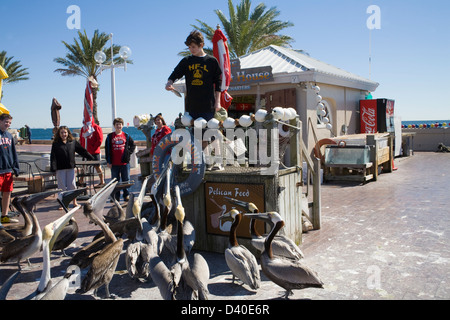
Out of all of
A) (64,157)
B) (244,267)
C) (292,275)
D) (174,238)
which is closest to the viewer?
(292,275)

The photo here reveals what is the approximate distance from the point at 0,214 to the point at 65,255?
277 cm

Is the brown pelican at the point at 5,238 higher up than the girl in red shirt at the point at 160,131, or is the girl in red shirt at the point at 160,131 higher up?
the girl in red shirt at the point at 160,131

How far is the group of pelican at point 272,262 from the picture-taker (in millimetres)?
3922

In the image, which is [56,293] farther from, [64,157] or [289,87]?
[289,87]

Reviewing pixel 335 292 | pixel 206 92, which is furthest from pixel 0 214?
pixel 335 292

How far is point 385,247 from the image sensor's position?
5.60 meters

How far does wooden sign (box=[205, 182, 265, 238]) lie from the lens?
523 centimetres

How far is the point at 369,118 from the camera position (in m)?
18.8

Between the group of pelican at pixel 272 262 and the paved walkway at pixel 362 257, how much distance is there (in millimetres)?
237

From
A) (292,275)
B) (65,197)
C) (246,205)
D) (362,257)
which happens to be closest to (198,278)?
(292,275)

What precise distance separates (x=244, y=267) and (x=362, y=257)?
2.07 metres

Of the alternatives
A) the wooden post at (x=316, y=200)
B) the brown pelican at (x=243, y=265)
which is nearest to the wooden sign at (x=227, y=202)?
the brown pelican at (x=243, y=265)

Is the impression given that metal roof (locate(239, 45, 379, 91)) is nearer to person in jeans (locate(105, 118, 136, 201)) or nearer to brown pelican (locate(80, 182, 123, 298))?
person in jeans (locate(105, 118, 136, 201))

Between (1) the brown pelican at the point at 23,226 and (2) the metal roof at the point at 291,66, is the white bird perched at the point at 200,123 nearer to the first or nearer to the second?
(1) the brown pelican at the point at 23,226
